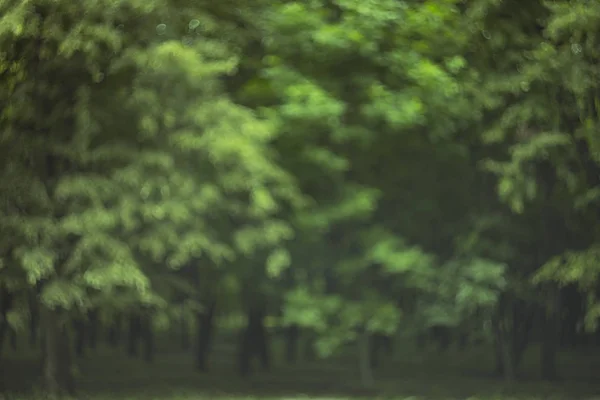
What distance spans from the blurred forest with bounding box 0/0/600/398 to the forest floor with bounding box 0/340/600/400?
147 mm

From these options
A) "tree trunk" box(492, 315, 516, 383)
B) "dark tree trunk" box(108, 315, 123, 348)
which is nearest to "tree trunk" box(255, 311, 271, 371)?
"dark tree trunk" box(108, 315, 123, 348)

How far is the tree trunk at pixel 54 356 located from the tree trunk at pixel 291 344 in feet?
24.1

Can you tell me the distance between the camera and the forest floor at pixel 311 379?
1952 centimetres

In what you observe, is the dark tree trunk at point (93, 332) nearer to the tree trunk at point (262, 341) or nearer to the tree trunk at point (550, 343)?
the tree trunk at point (262, 341)

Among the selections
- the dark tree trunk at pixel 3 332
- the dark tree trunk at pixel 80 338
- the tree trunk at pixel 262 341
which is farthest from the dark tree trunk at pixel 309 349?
the dark tree trunk at pixel 3 332

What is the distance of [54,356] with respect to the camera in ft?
59.3

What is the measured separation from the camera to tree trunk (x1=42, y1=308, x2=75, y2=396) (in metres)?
18.0

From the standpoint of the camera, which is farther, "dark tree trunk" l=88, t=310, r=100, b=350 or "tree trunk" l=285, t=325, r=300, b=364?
"tree trunk" l=285, t=325, r=300, b=364

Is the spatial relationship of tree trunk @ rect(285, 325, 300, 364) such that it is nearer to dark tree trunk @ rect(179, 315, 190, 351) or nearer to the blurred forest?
the blurred forest

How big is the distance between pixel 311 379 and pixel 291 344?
168cm

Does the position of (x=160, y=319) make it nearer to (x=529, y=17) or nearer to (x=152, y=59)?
(x=152, y=59)

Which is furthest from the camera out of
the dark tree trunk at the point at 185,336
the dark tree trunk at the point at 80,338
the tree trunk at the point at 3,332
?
the dark tree trunk at the point at 185,336

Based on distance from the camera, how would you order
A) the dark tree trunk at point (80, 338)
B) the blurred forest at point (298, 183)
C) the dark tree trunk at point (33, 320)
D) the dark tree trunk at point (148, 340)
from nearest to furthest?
the blurred forest at point (298, 183)
the dark tree trunk at point (33, 320)
the dark tree trunk at point (80, 338)
the dark tree trunk at point (148, 340)

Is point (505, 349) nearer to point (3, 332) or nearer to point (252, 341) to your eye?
point (252, 341)
